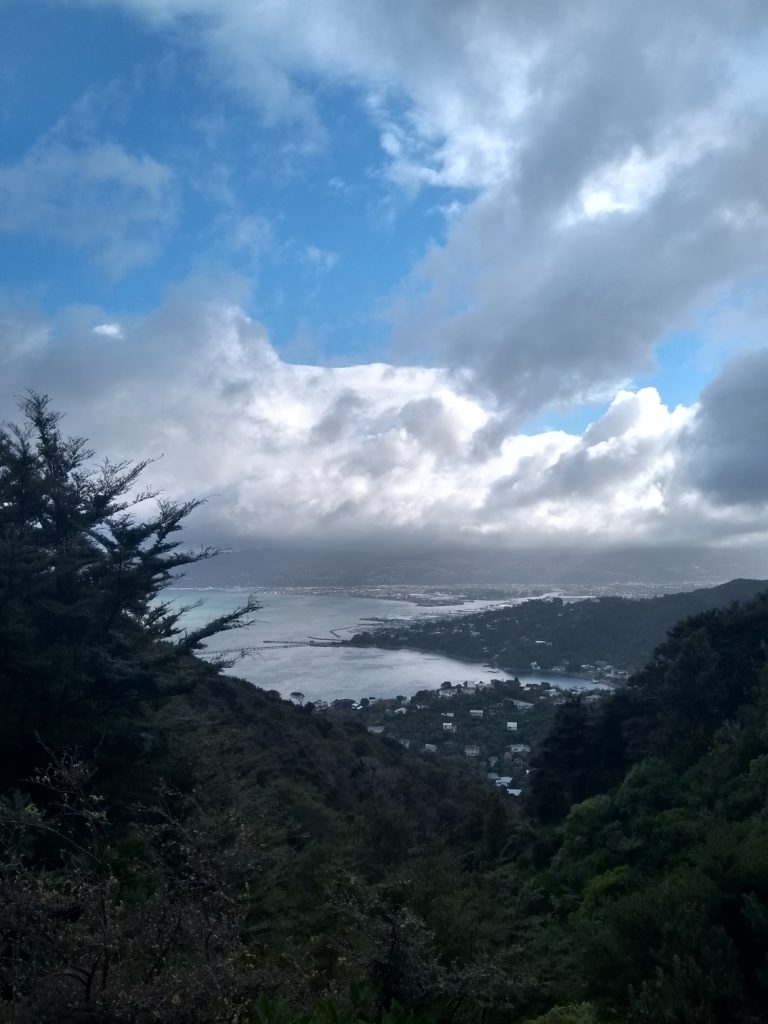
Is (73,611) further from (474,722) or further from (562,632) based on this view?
(562,632)

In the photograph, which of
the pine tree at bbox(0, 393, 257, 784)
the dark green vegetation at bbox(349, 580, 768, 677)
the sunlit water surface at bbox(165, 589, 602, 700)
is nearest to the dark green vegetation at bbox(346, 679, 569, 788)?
the sunlit water surface at bbox(165, 589, 602, 700)

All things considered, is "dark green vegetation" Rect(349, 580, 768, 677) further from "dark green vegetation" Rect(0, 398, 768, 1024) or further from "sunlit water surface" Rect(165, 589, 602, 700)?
"dark green vegetation" Rect(0, 398, 768, 1024)

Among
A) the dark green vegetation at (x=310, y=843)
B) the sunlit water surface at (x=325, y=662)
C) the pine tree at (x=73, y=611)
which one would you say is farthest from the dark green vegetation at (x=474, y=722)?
the pine tree at (x=73, y=611)

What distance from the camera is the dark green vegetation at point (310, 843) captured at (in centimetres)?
449

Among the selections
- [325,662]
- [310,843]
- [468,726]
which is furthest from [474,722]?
[310,843]

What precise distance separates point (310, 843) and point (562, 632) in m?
40.0

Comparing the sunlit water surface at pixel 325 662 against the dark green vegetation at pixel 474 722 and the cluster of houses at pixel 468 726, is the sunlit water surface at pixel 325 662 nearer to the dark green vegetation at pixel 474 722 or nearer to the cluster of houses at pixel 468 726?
the dark green vegetation at pixel 474 722

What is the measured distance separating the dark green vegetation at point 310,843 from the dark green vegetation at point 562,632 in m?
20.5

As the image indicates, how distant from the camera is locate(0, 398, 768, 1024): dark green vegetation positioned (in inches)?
177

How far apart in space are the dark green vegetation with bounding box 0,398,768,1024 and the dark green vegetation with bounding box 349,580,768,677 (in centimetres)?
2046

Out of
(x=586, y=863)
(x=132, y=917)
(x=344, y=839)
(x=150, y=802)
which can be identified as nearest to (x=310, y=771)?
(x=344, y=839)

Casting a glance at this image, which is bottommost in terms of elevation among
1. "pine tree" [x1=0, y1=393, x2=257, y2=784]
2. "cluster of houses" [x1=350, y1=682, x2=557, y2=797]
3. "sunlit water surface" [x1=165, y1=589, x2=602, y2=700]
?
"cluster of houses" [x1=350, y1=682, x2=557, y2=797]

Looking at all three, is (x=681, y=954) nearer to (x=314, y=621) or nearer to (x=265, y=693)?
(x=265, y=693)

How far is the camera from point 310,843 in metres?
12.6
